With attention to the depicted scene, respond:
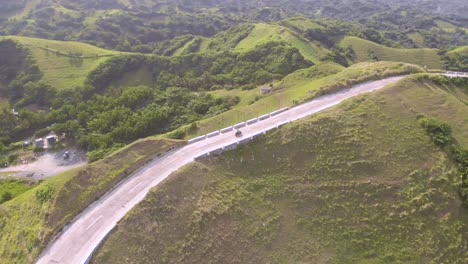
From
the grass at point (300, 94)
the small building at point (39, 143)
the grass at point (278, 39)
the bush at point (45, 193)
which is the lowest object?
the grass at point (278, 39)

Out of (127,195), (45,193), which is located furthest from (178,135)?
(45,193)

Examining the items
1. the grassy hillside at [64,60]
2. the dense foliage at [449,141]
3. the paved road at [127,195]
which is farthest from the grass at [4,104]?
the dense foliage at [449,141]

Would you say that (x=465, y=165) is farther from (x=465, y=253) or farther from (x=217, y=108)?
(x=217, y=108)

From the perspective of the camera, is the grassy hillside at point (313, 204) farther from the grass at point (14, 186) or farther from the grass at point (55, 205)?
the grass at point (14, 186)

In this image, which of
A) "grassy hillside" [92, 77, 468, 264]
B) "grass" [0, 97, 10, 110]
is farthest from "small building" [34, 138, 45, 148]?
"grassy hillside" [92, 77, 468, 264]

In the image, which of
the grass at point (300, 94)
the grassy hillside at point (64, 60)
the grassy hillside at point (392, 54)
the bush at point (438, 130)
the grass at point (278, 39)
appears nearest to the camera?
the bush at point (438, 130)

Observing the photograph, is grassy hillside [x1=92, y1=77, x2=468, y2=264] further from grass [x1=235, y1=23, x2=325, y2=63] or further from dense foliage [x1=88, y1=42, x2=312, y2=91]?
grass [x1=235, y1=23, x2=325, y2=63]
